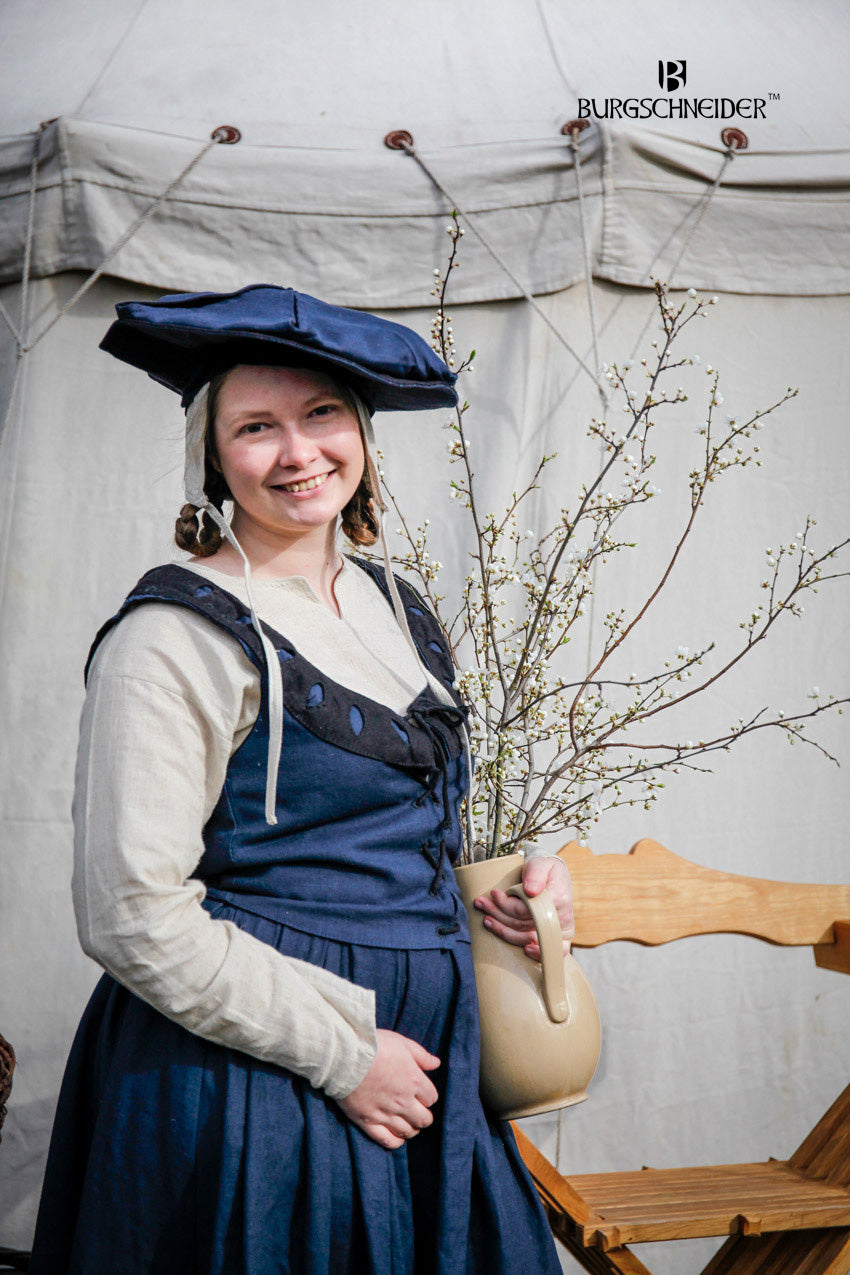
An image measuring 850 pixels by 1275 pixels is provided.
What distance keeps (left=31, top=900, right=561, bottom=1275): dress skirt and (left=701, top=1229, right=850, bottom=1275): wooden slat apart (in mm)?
781

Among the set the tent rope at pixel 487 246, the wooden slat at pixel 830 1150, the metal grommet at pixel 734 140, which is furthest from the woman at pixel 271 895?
the metal grommet at pixel 734 140

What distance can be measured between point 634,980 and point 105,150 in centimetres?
181

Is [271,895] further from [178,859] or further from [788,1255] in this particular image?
[788,1255]

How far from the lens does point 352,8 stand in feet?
8.16

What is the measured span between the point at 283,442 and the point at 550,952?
0.58 m

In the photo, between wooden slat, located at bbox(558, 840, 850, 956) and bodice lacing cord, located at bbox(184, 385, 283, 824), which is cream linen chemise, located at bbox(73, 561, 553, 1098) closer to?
bodice lacing cord, located at bbox(184, 385, 283, 824)

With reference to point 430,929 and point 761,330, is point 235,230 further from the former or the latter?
point 430,929

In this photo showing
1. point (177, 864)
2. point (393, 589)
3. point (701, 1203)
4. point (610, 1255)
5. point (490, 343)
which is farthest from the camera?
point (490, 343)

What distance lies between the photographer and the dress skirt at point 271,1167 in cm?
108

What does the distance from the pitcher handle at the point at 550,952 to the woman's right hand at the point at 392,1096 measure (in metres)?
0.17

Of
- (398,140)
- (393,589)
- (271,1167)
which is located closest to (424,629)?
(393,589)

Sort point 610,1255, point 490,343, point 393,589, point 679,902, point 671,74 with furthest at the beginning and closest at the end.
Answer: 1. point 671,74
2. point 490,343
3. point 679,902
4. point 610,1255
5. point 393,589

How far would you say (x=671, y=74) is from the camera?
7.98 ft

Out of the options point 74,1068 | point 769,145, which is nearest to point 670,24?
point 769,145
